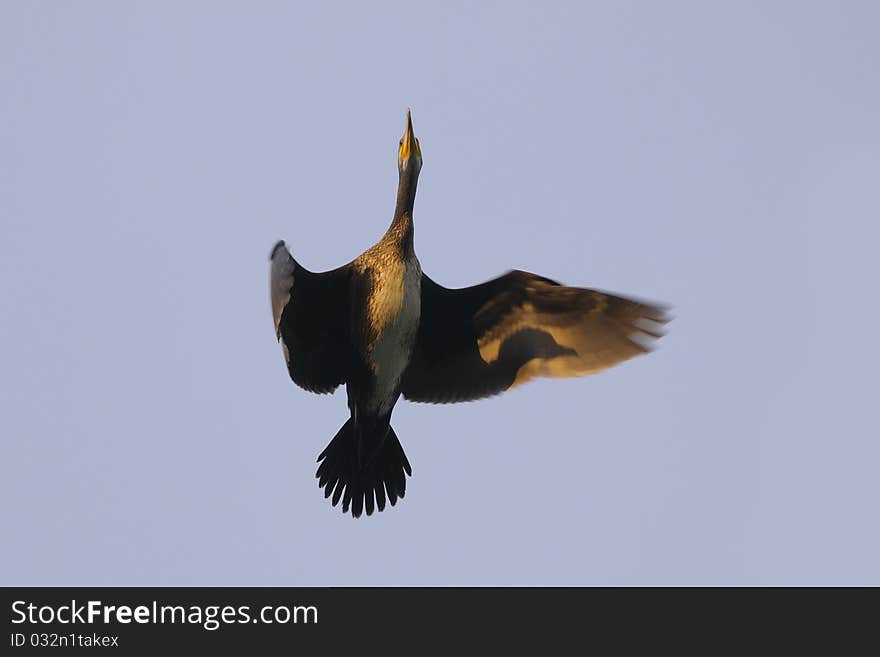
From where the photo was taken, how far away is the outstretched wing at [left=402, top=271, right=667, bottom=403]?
1204 cm

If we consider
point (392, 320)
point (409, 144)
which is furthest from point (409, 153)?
point (392, 320)

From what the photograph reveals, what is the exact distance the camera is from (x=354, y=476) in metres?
12.1

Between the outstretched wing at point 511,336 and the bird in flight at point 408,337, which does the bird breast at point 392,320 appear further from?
the outstretched wing at point 511,336

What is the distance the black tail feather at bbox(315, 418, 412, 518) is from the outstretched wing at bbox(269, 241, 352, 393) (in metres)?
0.38

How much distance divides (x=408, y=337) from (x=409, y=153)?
1.27 metres

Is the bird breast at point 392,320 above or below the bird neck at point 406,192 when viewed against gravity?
below

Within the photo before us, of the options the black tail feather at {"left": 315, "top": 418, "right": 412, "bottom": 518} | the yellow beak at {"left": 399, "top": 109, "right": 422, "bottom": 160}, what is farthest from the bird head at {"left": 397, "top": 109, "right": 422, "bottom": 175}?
the black tail feather at {"left": 315, "top": 418, "right": 412, "bottom": 518}

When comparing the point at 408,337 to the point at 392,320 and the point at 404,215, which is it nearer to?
the point at 392,320

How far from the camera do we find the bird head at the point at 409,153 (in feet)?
40.0

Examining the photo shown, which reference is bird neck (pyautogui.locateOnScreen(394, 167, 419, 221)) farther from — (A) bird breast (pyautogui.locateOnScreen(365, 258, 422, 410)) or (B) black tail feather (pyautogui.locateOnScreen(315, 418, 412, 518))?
(B) black tail feather (pyautogui.locateOnScreen(315, 418, 412, 518))

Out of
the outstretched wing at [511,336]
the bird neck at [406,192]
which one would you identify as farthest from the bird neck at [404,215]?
the outstretched wing at [511,336]
